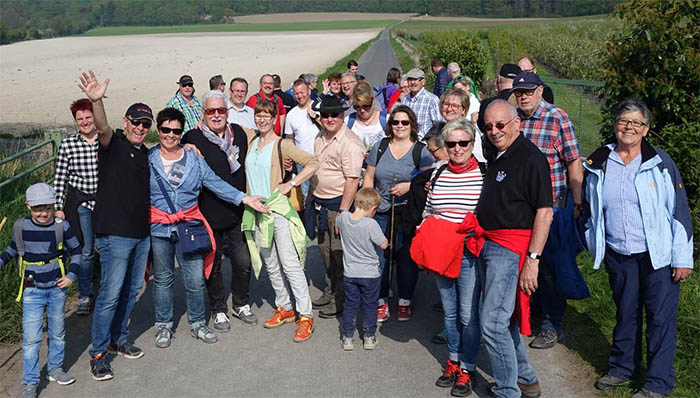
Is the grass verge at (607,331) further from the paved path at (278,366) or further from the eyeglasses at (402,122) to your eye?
the eyeglasses at (402,122)

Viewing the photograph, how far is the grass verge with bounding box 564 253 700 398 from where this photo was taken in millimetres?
4863

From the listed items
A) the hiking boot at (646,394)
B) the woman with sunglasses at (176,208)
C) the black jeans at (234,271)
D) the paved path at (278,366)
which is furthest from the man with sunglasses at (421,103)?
the hiking boot at (646,394)

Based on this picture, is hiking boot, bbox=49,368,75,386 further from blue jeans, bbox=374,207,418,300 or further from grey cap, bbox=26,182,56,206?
blue jeans, bbox=374,207,418,300

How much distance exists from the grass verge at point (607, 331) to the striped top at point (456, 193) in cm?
165

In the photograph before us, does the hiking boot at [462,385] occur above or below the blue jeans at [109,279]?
below

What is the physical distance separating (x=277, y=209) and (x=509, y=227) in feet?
7.73

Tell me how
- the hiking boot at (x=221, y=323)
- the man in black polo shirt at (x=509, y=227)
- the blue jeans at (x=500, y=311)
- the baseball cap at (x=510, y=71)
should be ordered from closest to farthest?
the man in black polo shirt at (x=509, y=227) < the blue jeans at (x=500, y=311) < the hiking boot at (x=221, y=323) < the baseball cap at (x=510, y=71)

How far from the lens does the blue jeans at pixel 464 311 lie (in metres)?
4.74

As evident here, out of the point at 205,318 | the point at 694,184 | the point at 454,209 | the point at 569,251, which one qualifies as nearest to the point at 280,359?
the point at 205,318

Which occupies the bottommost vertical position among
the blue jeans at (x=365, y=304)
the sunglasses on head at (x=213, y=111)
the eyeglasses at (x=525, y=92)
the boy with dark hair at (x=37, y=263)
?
the blue jeans at (x=365, y=304)

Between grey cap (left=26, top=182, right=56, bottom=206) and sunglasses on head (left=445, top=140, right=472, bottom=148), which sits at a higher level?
sunglasses on head (left=445, top=140, right=472, bottom=148)

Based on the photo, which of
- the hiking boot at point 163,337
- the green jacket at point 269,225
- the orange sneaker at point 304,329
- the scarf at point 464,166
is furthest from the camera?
the green jacket at point 269,225

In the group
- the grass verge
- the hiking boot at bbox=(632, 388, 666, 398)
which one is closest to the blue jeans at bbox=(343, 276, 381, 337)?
the grass verge

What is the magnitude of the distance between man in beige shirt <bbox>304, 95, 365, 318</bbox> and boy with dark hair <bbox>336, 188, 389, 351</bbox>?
0.39 meters
